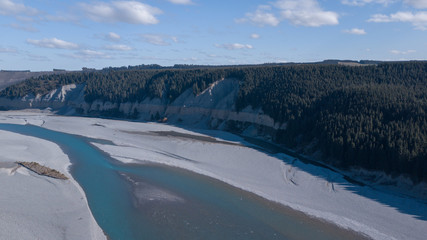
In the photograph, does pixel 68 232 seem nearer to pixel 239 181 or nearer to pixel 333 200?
pixel 239 181

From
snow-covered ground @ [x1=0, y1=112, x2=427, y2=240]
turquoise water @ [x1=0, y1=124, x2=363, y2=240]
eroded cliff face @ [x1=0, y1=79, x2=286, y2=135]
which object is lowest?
turquoise water @ [x1=0, y1=124, x2=363, y2=240]

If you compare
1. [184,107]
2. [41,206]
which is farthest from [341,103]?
[41,206]

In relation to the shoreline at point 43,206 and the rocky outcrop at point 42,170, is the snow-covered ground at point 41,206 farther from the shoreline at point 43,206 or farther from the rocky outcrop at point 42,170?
the rocky outcrop at point 42,170

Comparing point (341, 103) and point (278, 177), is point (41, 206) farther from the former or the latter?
point (341, 103)

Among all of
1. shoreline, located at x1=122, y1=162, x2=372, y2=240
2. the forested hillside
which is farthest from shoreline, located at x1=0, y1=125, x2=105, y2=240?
the forested hillside

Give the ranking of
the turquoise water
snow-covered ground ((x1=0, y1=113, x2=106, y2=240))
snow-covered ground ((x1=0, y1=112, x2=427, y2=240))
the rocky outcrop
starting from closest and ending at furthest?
snow-covered ground ((x1=0, y1=113, x2=106, y2=240)), the turquoise water, snow-covered ground ((x1=0, y1=112, x2=427, y2=240)), the rocky outcrop

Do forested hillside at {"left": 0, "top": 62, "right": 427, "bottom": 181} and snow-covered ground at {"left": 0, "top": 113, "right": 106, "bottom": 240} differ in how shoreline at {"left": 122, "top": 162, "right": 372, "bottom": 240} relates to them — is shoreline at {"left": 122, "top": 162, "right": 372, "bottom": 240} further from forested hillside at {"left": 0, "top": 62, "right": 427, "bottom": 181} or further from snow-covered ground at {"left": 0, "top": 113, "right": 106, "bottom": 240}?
forested hillside at {"left": 0, "top": 62, "right": 427, "bottom": 181}
